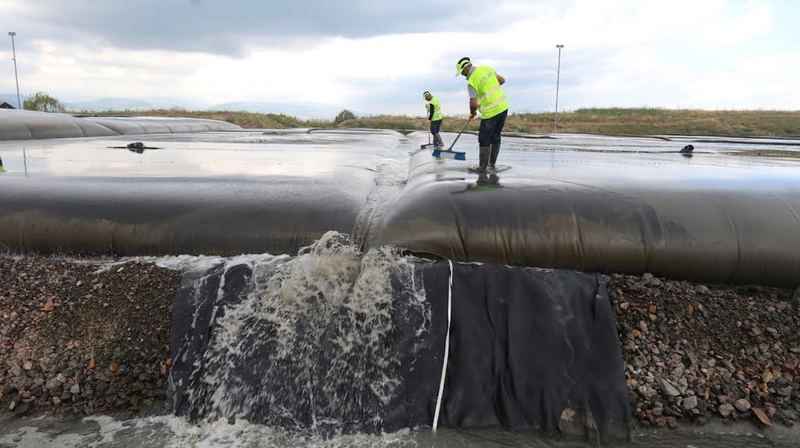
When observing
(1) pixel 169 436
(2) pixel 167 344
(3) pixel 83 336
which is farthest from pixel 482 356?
(3) pixel 83 336

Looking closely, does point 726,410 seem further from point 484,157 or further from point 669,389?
point 484,157

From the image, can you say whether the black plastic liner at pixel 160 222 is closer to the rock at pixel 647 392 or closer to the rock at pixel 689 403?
the rock at pixel 647 392

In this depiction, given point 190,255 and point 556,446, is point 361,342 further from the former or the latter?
point 190,255

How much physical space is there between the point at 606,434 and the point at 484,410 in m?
0.70

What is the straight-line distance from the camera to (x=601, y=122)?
29.4 m

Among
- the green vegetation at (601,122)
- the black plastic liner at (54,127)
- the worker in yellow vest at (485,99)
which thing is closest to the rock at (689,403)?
the worker in yellow vest at (485,99)

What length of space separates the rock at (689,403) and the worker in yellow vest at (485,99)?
337cm

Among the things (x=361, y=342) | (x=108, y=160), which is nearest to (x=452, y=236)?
(x=361, y=342)

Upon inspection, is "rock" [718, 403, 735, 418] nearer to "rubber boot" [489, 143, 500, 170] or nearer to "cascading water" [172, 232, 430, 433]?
"cascading water" [172, 232, 430, 433]

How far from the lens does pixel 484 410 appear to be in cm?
283

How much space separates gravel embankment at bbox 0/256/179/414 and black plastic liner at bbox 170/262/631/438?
9.5 inches

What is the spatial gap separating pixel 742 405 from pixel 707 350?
0.39m

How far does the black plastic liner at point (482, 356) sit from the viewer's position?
280 centimetres

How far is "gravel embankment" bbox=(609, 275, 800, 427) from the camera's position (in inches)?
111
